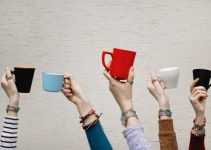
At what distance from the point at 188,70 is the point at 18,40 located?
979mm

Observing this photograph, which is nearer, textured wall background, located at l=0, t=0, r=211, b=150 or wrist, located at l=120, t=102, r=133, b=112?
wrist, located at l=120, t=102, r=133, b=112

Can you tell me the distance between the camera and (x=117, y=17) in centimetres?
215

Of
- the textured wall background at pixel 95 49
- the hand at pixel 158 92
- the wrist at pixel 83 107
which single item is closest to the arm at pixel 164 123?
the hand at pixel 158 92

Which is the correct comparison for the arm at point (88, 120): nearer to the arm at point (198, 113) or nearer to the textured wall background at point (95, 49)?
the arm at point (198, 113)

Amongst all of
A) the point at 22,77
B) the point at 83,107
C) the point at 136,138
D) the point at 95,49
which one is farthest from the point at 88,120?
the point at 95,49

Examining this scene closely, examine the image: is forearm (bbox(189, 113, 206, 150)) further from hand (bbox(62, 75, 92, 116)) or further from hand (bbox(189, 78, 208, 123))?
hand (bbox(62, 75, 92, 116))

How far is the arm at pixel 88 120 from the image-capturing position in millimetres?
1099

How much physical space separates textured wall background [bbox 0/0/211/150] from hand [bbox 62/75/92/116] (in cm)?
94

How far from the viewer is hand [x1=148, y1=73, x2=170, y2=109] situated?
1.19 meters

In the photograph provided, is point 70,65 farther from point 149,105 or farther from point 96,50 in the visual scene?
point 149,105

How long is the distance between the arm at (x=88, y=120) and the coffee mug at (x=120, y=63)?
12cm

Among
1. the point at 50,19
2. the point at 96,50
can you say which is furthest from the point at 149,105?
the point at 50,19

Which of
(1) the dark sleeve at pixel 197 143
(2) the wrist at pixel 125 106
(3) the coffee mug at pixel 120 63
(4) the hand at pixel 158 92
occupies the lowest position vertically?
(1) the dark sleeve at pixel 197 143

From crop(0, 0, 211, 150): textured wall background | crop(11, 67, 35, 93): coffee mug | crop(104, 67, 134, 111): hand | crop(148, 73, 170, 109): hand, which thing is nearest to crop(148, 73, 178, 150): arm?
crop(148, 73, 170, 109): hand
